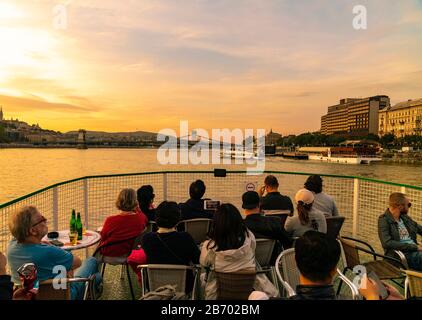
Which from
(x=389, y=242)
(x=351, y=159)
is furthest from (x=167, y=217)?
(x=351, y=159)

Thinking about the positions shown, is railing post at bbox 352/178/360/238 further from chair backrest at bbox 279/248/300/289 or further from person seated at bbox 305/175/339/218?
chair backrest at bbox 279/248/300/289

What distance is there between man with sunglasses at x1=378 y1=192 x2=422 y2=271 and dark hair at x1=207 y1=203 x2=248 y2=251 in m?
2.10

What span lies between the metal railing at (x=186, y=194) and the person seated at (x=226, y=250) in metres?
2.83

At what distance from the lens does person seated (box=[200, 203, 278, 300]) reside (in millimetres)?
2320

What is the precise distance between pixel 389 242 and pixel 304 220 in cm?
114

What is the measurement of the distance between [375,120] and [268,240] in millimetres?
158568

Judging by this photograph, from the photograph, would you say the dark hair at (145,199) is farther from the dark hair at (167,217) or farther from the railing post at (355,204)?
the railing post at (355,204)

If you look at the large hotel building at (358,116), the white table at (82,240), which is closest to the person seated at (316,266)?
the white table at (82,240)

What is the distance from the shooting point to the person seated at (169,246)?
8.17 feet

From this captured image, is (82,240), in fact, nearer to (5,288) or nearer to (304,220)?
(5,288)

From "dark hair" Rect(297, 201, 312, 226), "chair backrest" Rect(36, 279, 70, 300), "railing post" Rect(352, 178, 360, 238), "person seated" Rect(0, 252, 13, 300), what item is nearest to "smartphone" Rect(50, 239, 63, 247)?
"chair backrest" Rect(36, 279, 70, 300)

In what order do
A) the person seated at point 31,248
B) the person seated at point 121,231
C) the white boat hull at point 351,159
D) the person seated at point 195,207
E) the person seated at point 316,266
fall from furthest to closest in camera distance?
the white boat hull at point 351,159 < the person seated at point 195,207 < the person seated at point 121,231 < the person seated at point 31,248 < the person seated at point 316,266

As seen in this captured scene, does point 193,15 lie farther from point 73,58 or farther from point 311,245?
point 311,245

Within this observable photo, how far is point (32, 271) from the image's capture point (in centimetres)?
193
